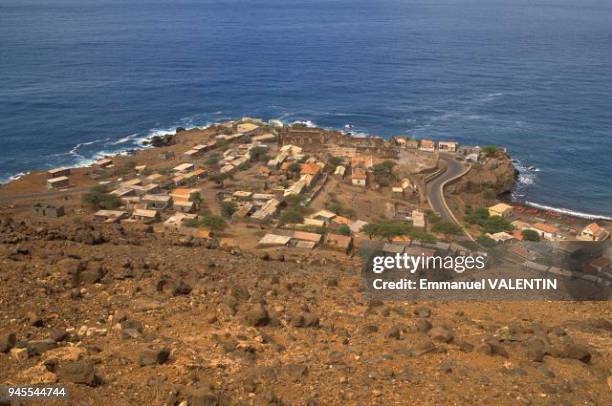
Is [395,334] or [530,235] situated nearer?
[395,334]

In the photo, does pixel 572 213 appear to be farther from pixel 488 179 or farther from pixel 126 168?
pixel 126 168

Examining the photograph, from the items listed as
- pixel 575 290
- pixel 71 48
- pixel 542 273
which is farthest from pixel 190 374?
pixel 71 48

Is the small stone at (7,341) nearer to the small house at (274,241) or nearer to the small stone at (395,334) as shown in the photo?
the small stone at (395,334)

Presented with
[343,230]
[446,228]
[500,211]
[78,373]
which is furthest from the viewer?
[500,211]

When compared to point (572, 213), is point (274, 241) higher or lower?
higher

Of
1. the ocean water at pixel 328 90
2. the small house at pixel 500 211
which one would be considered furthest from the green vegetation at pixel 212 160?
the small house at pixel 500 211

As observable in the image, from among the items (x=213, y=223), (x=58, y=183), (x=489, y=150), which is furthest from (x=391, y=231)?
(x=58, y=183)

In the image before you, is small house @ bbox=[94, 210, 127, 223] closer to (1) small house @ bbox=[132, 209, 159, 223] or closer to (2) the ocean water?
(1) small house @ bbox=[132, 209, 159, 223]
